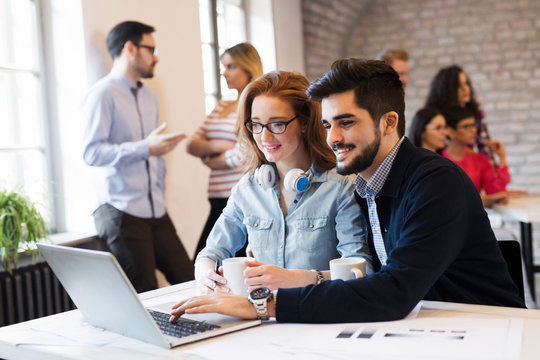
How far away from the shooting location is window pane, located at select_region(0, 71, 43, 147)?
3.28 metres

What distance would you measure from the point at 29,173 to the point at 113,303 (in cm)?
236

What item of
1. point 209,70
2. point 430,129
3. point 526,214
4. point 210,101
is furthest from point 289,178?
point 209,70

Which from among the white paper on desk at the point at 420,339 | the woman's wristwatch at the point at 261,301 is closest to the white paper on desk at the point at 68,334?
the woman's wristwatch at the point at 261,301

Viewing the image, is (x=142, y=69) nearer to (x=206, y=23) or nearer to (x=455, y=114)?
(x=206, y=23)

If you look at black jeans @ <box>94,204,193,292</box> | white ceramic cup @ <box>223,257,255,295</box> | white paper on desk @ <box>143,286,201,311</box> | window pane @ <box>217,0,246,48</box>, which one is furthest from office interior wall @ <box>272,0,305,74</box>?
white ceramic cup @ <box>223,257,255,295</box>

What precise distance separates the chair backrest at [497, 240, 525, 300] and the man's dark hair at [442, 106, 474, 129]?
2.49 metres

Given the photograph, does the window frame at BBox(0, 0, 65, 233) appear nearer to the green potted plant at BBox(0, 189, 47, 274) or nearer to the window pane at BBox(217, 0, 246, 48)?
the green potted plant at BBox(0, 189, 47, 274)

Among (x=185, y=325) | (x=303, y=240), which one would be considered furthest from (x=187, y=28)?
(x=185, y=325)

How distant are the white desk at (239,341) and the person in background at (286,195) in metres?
0.36

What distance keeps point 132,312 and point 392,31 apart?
615 cm

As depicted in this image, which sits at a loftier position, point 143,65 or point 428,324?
point 143,65

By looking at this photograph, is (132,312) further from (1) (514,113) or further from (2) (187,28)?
(1) (514,113)

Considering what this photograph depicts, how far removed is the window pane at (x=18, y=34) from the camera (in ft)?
10.8

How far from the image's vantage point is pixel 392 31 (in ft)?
22.5
